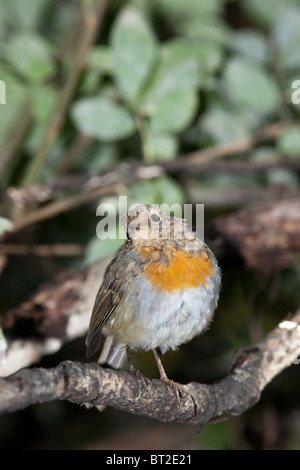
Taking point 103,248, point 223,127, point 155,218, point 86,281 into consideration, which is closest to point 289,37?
point 223,127

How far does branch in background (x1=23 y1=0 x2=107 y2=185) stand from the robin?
1380 millimetres

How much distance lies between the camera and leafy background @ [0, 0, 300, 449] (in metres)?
2.97

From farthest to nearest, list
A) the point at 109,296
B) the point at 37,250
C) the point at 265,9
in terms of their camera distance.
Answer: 1. the point at 265,9
2. the point at 37,250
3. the point at 109,296

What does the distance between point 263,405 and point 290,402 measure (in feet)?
0.85

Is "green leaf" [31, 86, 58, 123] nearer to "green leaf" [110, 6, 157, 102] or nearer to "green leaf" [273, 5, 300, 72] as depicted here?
"green leaf" [110, 6, 157, 102]

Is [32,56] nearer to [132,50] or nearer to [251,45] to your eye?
[132,50]

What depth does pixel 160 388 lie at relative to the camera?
1767 millimetres

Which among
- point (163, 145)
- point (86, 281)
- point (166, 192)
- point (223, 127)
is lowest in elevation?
point (86, 281)

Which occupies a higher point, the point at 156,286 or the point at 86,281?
the point at 86,281

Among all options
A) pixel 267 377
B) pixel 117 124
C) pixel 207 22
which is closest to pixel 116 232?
pixel 117 124

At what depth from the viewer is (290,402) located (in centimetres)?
394

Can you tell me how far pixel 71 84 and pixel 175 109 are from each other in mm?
674

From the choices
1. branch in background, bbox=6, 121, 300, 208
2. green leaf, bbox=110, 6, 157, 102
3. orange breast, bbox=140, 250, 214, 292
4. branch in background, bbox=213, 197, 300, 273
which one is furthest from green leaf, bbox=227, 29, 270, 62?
orange breast, bbox=140, 250, 214, 292

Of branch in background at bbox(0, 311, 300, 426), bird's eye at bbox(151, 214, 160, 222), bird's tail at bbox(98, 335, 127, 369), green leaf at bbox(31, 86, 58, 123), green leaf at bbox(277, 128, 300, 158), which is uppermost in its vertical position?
green leaf at bbox(31, 86, 58, 123)
